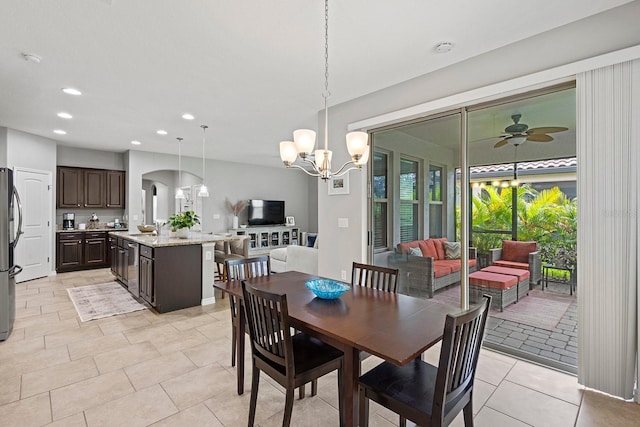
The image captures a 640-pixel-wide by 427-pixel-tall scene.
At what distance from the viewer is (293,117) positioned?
15.5 feet

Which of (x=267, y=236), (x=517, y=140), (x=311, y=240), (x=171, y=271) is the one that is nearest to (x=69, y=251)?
(x=171, y=271)

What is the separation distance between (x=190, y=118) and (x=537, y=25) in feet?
14.3

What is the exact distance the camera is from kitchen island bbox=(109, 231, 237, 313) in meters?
4.00

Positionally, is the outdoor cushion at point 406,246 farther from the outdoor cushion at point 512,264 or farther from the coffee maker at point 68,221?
the coffee maker at point 68,221

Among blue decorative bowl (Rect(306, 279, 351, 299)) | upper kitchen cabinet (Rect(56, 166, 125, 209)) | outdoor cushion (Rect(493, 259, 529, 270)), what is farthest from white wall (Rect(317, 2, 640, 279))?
upper kitchen cabinet (Rect(56, 166, 125, 209))

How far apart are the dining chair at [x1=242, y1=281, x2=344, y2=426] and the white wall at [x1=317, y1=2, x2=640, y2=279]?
2.02 metres

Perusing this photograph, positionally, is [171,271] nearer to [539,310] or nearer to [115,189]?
[539,310]

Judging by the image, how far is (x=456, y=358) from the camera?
1384 millimetres

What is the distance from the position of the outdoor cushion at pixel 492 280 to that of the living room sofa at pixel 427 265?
0.08 m

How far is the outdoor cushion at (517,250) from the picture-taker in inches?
109

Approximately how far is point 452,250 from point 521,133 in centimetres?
124

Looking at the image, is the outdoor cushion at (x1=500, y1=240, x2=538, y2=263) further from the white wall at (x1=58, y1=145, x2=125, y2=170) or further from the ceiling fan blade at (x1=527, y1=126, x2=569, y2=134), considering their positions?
the white wall at (x1=58, y1=145, x2=125, y2=170)

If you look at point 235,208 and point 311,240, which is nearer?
point 311,240

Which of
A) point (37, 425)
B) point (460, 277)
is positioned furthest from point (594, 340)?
point (37, 425)
